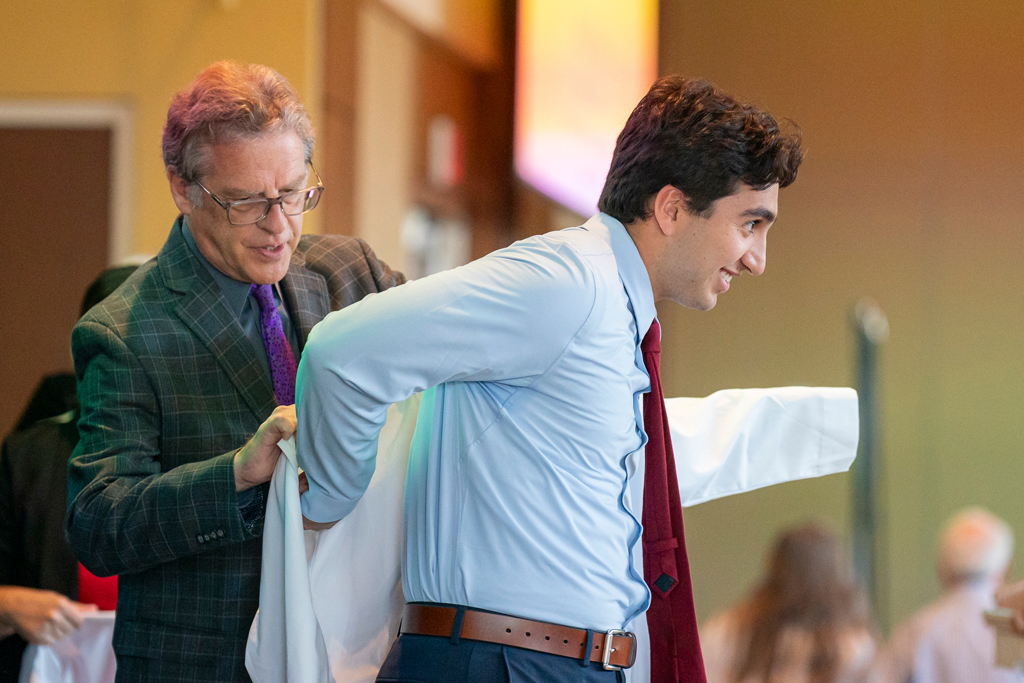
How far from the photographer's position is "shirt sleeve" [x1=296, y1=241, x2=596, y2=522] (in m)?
1.04

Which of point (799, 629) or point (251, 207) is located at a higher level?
point (251, 207)

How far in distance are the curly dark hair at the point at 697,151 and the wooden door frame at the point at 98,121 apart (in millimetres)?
2916

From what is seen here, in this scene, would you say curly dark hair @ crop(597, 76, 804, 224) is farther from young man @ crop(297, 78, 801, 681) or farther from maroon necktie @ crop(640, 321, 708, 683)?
maroon necktie @ crop(640, 321, 708, 683)

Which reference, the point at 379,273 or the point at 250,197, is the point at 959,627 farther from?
the point at 250,197

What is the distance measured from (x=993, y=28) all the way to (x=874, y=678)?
10.7 feet

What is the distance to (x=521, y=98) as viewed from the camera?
488 cm

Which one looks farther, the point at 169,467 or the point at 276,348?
the point at 276,348

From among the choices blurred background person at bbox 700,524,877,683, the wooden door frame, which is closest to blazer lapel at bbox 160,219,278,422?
blurred background person at bbox 700,524,877,683

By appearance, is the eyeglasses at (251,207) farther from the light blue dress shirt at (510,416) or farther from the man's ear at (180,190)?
the light blue dress shirt at (510,416)

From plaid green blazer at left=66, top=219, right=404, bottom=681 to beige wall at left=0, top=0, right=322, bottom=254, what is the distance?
2395mm

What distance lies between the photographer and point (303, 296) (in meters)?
1.57

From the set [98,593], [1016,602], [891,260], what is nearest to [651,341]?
[1016,602]

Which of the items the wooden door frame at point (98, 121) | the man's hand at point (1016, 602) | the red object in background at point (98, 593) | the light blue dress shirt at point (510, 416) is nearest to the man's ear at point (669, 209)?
the light blue dress shirt at point (510, 416)

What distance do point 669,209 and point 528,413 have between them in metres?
0.37
